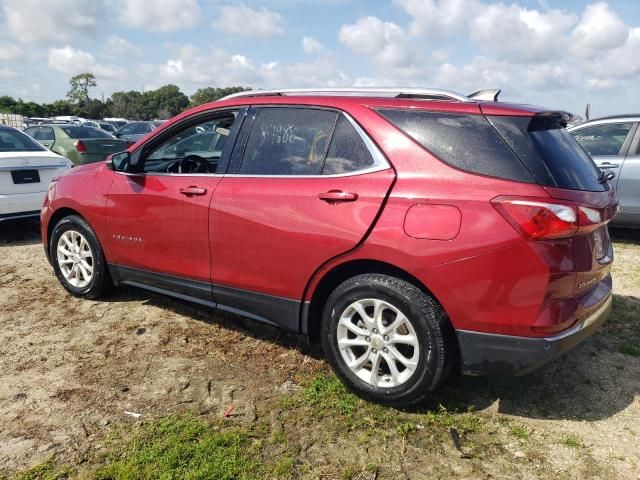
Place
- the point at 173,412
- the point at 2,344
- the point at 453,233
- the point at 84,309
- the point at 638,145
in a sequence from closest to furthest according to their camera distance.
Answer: the point at 453,233, the point at 173,412, the point at 2,344, the point at 84,309, the point at 638,145

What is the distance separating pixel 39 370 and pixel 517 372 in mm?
2882

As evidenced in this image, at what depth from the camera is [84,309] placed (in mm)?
4504

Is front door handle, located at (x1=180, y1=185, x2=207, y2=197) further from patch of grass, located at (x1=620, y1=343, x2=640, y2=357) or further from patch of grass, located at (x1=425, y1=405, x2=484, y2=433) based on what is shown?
patch of grass, located at (x1=620, y1=343, x2=640, y2=357)

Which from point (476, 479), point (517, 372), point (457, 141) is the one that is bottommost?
point (476, 479)

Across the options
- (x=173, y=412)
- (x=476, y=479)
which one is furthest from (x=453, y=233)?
(x=173, y=412)

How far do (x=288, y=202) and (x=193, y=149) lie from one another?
5.85ft

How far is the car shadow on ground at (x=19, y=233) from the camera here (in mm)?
6858

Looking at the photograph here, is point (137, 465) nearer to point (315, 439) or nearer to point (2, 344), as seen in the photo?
point (315, 439)

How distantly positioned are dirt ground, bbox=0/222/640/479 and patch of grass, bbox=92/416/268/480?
0.17 m

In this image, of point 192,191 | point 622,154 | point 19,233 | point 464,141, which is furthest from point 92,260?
point 622,154

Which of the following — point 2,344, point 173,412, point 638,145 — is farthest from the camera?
point 638,145

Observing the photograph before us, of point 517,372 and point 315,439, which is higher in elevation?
point 517,372

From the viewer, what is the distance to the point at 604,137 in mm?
7012

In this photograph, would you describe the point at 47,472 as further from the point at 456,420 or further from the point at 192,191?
the point at 456,420
